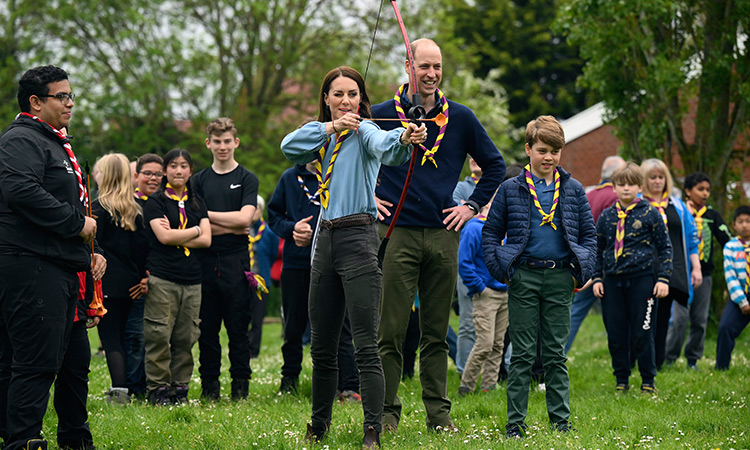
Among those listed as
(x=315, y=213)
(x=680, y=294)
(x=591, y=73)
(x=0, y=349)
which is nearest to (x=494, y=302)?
(x=315, y=213)

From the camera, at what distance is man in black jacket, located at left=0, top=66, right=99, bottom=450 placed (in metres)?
4.89

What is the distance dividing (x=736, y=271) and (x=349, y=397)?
473cm

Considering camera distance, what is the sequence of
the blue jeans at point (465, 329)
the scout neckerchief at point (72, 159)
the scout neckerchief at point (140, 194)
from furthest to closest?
the blue jeans at point (465, 329)
the scout neckerchief at point (140, 194)
the scout neckerchief at point (72, 159)

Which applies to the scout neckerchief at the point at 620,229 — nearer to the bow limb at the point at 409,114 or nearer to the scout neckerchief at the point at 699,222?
the scout neckerchief at the point at 699,222

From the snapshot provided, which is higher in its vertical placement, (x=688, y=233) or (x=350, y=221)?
(x=350, y=221)

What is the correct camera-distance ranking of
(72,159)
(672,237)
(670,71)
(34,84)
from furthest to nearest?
(670,71), (672,237), (72,159), (34,84)

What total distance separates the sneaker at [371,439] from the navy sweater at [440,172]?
1.40m

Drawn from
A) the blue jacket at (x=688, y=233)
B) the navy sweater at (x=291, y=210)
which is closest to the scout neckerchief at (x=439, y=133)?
the navy sweater at (x=291, y=210)

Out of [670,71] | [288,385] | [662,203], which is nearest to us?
[288,385]

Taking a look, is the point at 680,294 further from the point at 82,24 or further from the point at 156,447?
the point at 82,24

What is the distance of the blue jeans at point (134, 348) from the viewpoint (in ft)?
25.6

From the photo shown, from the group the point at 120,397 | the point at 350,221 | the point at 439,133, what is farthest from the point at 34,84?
the point at 120,397

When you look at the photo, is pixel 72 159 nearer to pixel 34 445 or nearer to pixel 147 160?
pixel 34 445

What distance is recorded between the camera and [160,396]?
7312mm
